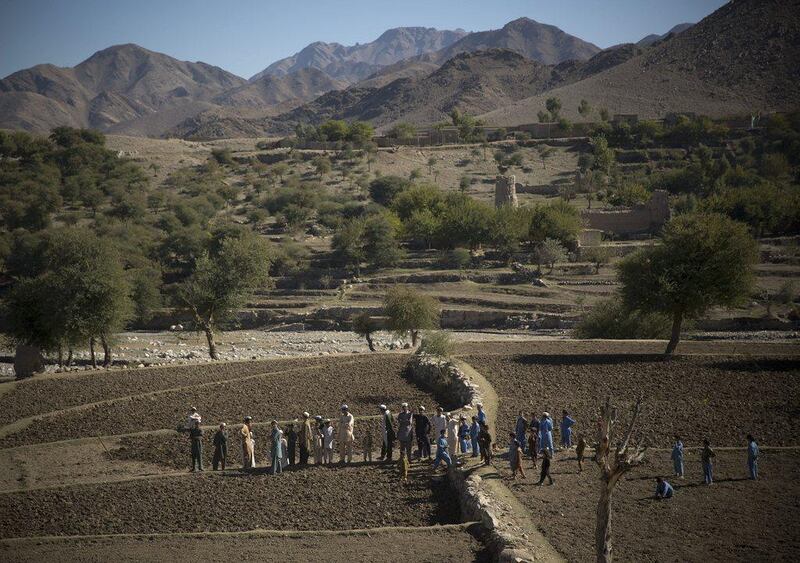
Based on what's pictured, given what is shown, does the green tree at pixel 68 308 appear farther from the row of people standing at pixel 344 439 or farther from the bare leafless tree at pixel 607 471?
the bare leafless tree at pixel 607 471

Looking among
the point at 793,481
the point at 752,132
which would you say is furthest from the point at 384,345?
the point at 752,132

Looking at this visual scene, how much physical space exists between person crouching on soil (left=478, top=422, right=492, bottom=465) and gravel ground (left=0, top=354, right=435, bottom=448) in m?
5.35

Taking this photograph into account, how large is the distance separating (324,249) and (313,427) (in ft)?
141

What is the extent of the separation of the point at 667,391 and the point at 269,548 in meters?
11.8

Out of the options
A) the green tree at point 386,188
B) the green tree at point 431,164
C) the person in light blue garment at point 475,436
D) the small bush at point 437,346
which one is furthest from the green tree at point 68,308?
the green tree at point 431,164

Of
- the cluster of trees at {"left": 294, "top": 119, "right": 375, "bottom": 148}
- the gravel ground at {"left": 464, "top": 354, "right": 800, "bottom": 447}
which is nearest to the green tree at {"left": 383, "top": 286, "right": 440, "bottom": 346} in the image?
the gravel ground at {"left": 464, "top": 354, "right": 800, "bottom": 447}

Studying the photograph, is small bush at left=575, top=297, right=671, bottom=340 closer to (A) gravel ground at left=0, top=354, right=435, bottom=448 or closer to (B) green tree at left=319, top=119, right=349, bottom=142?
(A) gravel ground at left=0, top=354, right=435, bottom=448

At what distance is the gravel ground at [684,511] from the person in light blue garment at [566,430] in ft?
1.89

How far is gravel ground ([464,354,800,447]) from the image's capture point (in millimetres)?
17328

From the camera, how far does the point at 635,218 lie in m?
59.3

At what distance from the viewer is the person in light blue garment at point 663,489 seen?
1371cm

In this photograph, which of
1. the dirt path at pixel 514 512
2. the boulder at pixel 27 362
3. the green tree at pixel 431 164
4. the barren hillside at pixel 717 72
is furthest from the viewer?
the barren hillside at pixel 717 72

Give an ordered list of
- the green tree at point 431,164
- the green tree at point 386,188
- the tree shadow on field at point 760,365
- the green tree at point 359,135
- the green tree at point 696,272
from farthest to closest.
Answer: the green tree at point 359,135
the green tree at point 431,164
the green tree at point 386,188
the green tree at point 696,272
the tree shadow on field at point 760,365

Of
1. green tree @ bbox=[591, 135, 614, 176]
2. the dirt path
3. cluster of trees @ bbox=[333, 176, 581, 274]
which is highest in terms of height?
green tree @ bbox=[591, 135, 614, 176]
